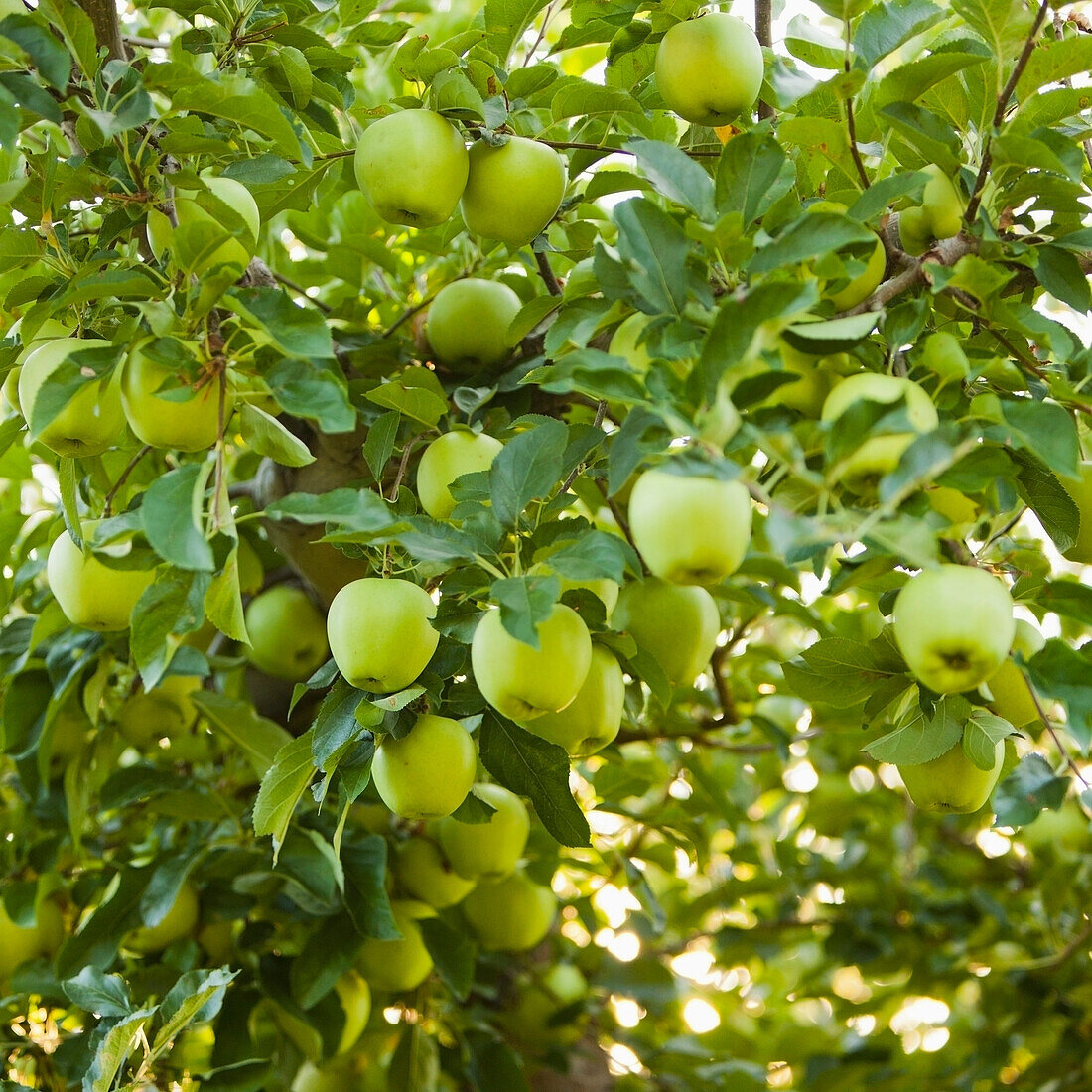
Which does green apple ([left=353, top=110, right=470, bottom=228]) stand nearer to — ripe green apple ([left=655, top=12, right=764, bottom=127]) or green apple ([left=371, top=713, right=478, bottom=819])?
ripe green apple ([left=655, top=12, right=764, bottom=127])

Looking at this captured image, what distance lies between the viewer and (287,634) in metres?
1.46

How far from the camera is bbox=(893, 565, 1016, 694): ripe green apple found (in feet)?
2.15

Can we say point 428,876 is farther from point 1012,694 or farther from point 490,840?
point 1012,694

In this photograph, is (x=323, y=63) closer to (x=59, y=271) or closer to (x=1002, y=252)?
(x=59, y=271)

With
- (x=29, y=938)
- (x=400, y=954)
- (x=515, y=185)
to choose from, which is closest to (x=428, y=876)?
(x=400, y=954)

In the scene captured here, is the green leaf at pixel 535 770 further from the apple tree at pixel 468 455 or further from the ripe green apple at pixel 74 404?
the ripe green apple at pixel 74 404

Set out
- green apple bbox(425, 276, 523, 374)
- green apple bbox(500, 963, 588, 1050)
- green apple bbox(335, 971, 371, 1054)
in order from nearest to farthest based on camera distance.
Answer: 1. green apple bbox(425, 276, 523, 374)
2. green apple bbox(335, 971, 371, 1054)
3. green apple bbox(500, 963, 588, 1050)

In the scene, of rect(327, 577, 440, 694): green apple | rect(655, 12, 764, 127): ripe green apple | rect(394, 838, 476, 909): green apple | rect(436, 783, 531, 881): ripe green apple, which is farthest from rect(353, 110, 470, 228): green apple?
rect(394, 838, 476, 909): green apple

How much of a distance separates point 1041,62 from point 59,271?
0.76 metres

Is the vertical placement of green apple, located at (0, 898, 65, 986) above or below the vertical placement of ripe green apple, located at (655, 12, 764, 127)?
below

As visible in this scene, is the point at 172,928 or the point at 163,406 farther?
the point at 172,928

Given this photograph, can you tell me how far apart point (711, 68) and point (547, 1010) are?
4.75 feet

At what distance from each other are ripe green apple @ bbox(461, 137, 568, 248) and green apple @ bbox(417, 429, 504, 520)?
18 cm

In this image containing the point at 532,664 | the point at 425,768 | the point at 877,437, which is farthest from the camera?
the point at 425,768
